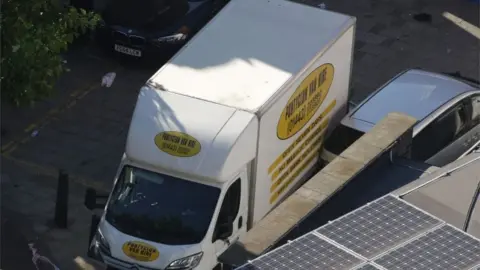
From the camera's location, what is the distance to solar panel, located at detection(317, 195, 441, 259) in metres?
8.47

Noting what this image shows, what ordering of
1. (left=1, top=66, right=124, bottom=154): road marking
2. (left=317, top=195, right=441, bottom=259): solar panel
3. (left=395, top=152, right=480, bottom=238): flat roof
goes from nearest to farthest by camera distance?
1. (left=317, top=195, right=441, bottom=259): solar panel
2. (left=395, top=152, right=480, bottom=238): flat roof
3. (left=1, top=66, right=124, bottom=154): road marking

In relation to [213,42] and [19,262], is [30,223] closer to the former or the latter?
[19,262]

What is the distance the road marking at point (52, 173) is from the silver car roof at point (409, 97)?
3897mm

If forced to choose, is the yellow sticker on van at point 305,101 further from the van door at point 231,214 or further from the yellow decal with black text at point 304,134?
the van door at point 231,214

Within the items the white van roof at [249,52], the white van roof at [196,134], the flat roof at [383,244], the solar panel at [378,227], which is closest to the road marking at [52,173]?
the white van roof at [249,52]

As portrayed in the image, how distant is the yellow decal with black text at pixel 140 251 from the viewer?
39.4 feet

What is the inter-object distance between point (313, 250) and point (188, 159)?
12.2ft

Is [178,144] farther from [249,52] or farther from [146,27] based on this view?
[146,27]

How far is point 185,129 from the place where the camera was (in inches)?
471

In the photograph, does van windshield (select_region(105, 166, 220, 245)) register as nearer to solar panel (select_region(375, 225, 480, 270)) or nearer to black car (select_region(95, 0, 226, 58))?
solar panel (select_region(375, 225, 480, 270))

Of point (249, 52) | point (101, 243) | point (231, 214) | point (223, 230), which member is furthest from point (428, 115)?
point (101, 243)

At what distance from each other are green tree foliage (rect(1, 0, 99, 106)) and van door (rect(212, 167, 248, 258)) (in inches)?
97.7

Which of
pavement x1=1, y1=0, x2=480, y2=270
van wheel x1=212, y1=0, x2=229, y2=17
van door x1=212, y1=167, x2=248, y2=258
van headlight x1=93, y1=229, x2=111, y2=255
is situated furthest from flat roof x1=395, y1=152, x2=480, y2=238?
van wheel x1=212, y1=0, x2=229, y2=17

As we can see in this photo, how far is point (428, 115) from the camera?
14477 mm
